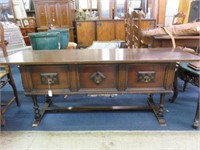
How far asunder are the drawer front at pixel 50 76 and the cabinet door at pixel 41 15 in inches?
156

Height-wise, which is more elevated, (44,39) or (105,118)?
→ (44,39)

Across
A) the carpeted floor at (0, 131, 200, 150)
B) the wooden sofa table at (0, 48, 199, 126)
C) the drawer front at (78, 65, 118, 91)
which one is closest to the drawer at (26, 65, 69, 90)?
the wooden sofa table at (0, 48, 199, 126)

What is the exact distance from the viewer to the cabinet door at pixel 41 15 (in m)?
4.72

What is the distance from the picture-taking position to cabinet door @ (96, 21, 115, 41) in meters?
4.79

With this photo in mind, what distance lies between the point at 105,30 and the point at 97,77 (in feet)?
12.4

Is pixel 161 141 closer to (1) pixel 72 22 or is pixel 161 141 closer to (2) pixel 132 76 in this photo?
(2) pixel 132 76

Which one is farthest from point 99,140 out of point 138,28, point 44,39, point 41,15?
point 41,15

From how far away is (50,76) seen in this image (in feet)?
4.37

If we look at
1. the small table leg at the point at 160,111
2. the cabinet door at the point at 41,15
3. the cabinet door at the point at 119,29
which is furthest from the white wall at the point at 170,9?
the small table leg at the point at 160,111

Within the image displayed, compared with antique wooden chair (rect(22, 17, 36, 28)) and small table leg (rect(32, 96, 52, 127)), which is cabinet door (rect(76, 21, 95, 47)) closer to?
antique wooden chair (rect(22, 17, 36, 28))

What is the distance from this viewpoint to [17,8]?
4930mm

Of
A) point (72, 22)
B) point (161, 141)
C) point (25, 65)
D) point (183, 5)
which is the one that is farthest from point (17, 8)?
point (161, 141)

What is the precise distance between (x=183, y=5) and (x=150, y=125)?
177 inches

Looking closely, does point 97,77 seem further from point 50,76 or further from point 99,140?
point 99,140
